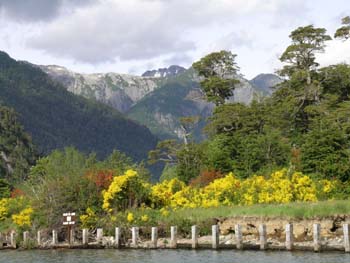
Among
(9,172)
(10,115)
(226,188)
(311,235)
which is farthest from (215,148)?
(10,115)

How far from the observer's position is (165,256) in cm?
3731

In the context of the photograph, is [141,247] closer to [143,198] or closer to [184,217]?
[184,217]

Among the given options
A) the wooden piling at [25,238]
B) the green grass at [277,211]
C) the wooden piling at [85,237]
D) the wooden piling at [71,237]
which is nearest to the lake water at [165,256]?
the wooden piling at [85,237]

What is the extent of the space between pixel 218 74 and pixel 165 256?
53653 mm

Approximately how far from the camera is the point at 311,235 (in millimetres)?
38938

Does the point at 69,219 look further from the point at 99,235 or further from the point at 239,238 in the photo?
the point at 239,238

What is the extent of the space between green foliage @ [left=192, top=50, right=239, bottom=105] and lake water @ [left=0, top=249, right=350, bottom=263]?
151 ft

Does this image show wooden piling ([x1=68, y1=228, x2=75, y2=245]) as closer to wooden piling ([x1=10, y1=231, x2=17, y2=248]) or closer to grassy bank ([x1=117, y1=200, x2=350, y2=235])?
grassy bank ([x1=117, y1=200, x2=350, y2=235])

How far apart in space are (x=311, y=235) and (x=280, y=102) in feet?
135

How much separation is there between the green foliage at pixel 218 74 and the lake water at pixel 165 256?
1807 inches

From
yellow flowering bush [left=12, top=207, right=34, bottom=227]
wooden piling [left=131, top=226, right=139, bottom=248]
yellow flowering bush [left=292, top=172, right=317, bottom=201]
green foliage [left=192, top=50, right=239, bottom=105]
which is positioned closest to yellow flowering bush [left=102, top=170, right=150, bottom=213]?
wooden piling [left=131, top=226, right=139, bottom=248]

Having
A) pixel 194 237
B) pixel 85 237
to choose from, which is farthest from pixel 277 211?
pixel 85 237

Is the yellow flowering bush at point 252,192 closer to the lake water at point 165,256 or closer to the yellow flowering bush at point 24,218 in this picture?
the yellow flowering bush at point 24,218

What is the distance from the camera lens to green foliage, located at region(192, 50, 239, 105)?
85.5 metres
